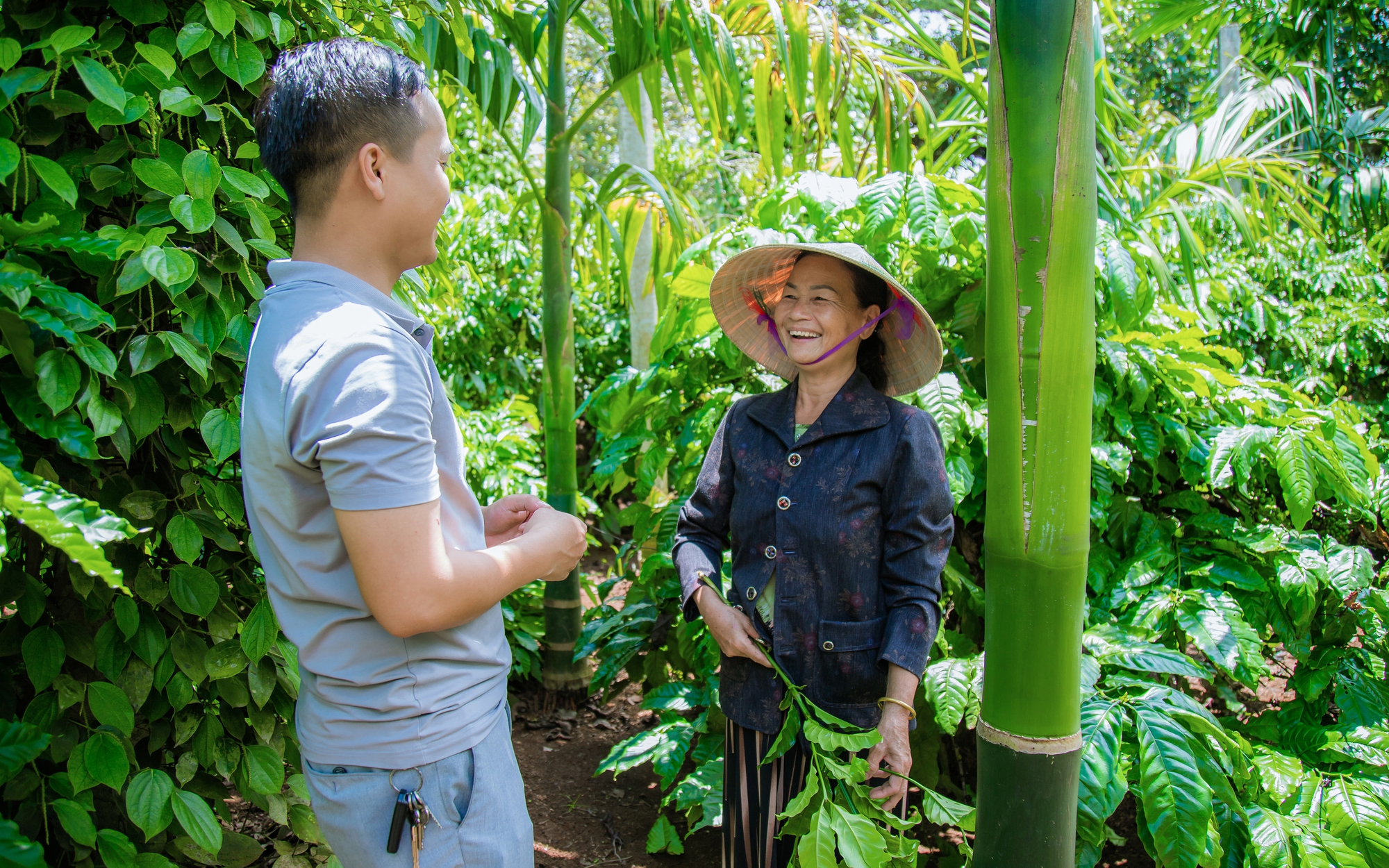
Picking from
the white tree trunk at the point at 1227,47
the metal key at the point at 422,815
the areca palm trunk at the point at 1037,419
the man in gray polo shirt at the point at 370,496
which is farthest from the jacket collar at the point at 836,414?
the white tree trunk at the point at 1227,47

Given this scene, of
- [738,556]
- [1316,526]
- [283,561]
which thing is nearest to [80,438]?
[283,561]

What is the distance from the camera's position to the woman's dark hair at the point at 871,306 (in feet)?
6.41

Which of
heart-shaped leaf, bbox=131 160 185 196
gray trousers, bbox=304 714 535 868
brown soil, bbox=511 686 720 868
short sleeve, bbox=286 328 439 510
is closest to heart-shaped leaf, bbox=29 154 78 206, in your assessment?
heart-shaped leaf, bbox=131 160 185 196

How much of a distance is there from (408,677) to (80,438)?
70 centimetres

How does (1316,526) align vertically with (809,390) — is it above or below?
below

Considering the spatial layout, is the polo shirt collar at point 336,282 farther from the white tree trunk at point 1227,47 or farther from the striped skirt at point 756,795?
the white tree trunk at point 1227,47

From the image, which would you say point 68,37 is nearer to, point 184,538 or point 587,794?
point 184,538

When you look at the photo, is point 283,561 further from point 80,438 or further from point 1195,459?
point 1195,459

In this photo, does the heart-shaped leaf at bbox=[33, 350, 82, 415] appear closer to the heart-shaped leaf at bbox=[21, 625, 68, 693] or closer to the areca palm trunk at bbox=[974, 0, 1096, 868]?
the heart-shaped leaf at bbox=[21, 625, 68, 693]

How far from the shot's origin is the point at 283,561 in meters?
1.21

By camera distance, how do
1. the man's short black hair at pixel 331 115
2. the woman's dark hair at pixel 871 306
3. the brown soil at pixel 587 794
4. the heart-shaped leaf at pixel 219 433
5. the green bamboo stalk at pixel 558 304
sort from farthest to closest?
the green bamboo stalk at pixel 558 304
the brown soil at pixel 587 794
the woman's dark hair at pixel 871 306
the heart-shaped leaf at pixel 219 433
the man's short black hair at pixel 331 115

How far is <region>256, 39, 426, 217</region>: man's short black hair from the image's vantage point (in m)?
1.18

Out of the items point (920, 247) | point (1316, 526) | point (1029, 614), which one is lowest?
point (1316, 526)

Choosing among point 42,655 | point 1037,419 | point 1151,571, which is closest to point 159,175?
point 42,655
